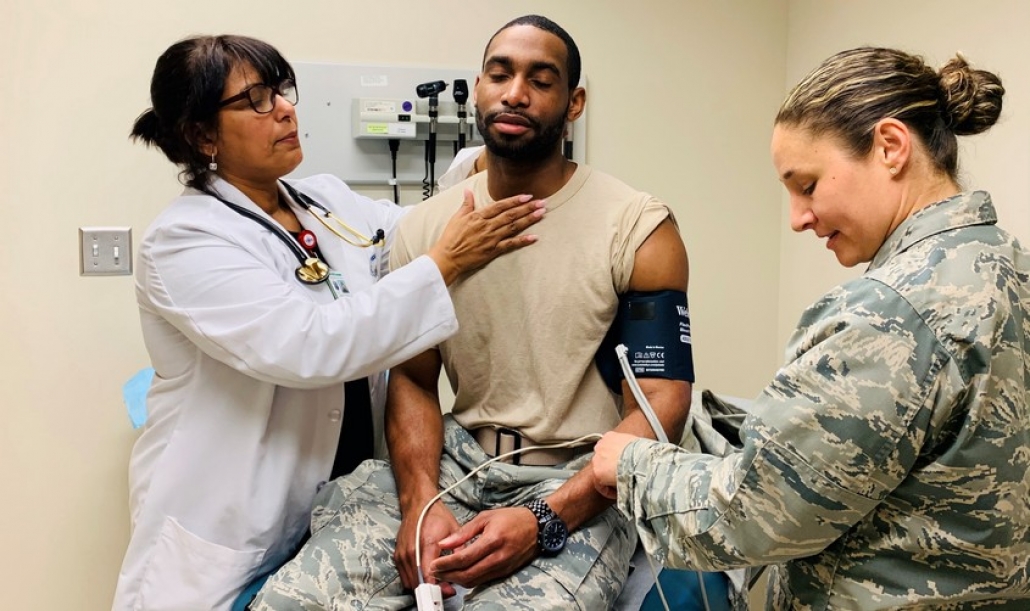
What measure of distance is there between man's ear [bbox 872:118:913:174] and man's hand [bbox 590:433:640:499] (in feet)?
1.63

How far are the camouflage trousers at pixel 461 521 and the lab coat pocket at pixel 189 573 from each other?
15 centimetres

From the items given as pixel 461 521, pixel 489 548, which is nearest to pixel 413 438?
pixel 461 521

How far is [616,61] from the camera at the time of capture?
95.0 inches

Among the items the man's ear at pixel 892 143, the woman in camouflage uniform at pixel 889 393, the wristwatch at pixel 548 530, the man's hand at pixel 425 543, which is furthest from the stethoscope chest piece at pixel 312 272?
the man's ear at pixel 892 143

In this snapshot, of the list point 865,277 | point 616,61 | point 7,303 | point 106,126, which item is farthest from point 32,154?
point 865,277

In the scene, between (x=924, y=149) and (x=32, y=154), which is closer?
(x=924, y=149)

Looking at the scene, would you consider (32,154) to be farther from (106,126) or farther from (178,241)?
(178,241)

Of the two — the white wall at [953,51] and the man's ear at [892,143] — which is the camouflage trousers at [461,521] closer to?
the man's ear at [892,143]

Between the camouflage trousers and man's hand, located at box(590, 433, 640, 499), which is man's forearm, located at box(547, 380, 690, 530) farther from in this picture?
man's hand, located at box(590, 433, 640, 499)

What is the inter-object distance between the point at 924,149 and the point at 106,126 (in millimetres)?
1769

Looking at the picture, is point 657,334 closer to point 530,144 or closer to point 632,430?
point 632,430

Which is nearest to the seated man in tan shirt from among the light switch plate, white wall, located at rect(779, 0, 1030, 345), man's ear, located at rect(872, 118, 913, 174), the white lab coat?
the white lab coat

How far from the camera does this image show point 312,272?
161cm

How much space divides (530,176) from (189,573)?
0.93 meters
